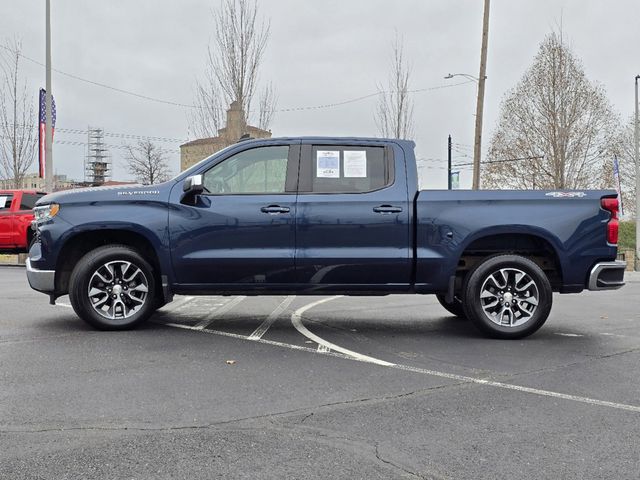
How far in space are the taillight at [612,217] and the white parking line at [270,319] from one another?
359 cm

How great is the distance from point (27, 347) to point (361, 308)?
4.34 m

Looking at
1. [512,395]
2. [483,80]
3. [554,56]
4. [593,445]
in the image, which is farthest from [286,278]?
[554,56]

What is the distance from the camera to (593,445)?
3.36 meters

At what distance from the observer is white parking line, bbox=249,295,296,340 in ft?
20.9

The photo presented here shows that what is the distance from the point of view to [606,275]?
20.7 feet

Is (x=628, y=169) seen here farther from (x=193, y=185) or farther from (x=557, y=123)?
(x=193, y=185)

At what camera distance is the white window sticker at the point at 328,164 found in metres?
6.45

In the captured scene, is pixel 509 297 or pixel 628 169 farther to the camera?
pixel 628 169

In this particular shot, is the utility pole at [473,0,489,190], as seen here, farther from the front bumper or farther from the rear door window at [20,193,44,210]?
the front bumper

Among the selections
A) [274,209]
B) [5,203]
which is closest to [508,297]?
[274,209]

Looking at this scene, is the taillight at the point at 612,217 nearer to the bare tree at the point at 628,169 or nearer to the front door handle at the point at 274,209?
the front door handle at the point at 274,209

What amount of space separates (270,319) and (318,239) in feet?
5.31

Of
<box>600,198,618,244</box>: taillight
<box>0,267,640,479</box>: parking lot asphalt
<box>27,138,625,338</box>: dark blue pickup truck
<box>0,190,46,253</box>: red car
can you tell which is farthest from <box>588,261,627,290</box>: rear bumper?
<box>0,190,46,253</box>: red car

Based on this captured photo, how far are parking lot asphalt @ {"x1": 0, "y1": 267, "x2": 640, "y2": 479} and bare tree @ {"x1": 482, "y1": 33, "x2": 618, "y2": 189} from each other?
27.7 meters
